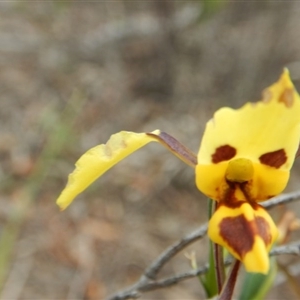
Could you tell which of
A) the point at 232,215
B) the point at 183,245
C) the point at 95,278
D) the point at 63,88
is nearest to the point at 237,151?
the point at 232,215

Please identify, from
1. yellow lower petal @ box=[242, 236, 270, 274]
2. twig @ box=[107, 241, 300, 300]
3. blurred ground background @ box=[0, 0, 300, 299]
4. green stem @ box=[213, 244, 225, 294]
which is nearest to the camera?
yellow lower petal @ box=[242, 236, 270, 274]

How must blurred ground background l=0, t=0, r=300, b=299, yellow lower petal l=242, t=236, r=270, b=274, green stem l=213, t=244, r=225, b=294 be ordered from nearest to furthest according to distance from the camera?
yellow lower petal l=242, t=236, r=270, b=274, green stem l=213, t=244, r=225, b=294, blurred ground background l=0, t=0, r=300, b=299

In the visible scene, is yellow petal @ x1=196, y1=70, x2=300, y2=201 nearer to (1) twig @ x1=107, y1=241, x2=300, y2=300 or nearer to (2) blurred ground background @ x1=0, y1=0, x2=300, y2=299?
(1) twig @ x1=107, y1=241, x2=300, y2=300

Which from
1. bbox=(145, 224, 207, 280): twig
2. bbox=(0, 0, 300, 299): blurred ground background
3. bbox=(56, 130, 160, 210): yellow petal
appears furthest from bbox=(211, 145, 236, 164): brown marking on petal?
bbox=(0, 0, 300, 299): blurred ground background

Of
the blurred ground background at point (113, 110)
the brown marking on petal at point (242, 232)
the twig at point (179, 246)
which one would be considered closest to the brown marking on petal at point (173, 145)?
the brown marking on petal at point (242, 232)

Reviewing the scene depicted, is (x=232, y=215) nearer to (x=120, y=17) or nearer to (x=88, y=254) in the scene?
(x=88, y=254)

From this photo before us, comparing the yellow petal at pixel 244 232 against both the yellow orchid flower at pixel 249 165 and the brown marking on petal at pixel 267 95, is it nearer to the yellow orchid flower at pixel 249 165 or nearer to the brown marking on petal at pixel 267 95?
the yellow orchid flower at pixel 249 165

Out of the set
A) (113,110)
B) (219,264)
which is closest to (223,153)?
(219,264)
